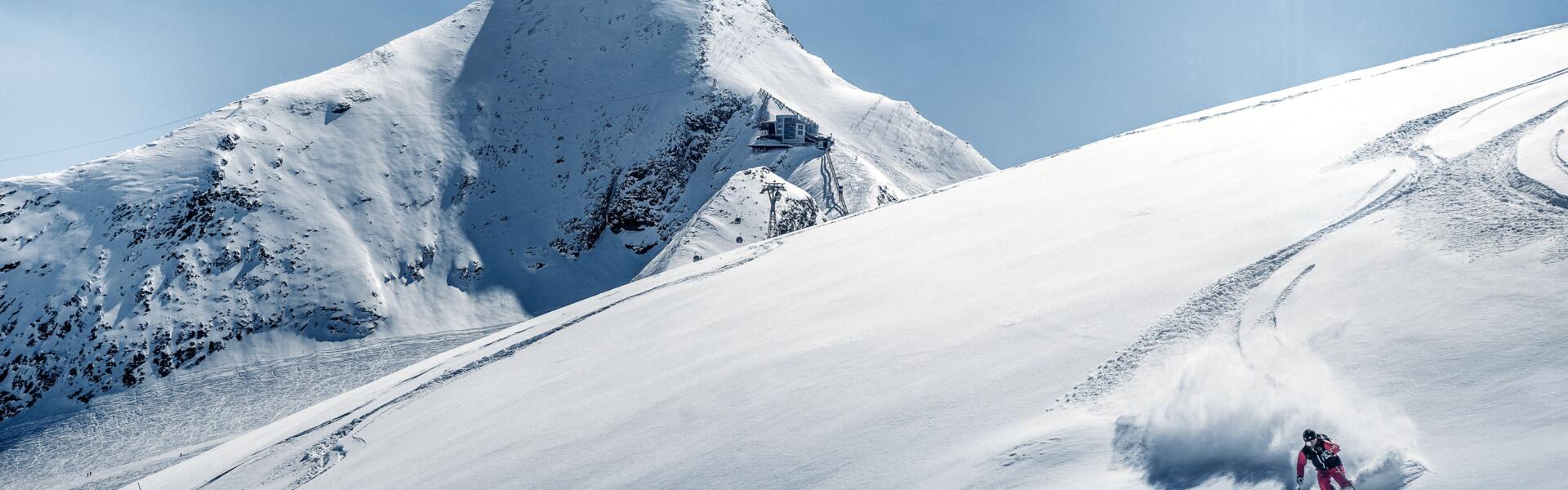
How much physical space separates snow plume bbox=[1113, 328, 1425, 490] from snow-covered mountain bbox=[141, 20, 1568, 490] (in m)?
0.03

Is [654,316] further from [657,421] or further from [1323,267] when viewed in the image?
[1323,267]

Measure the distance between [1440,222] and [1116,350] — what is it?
181 inches

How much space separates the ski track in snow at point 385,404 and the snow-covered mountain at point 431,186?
26.8m

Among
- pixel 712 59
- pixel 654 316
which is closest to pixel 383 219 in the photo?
pixel 712 59

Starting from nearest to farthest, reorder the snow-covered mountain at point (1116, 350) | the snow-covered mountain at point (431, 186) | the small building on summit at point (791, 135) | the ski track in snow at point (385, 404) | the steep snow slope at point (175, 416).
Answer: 1. the snow-covered mountain at point (1116, 350)
2. the ski track in snow at point (385, 404)
3. the steep snow slope at point (175, 416)
4. the snow-covered mountain at point (431, 186)
5. the small building on summit at point (791, 135)

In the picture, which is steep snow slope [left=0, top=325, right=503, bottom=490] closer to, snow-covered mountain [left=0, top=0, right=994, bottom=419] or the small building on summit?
snow-covered mountain [left=0, top=0, right=994, bottom=419]

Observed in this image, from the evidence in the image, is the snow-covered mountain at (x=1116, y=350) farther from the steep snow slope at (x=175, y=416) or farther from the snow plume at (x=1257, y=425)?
the steep snow slope at (x=175, y=416)

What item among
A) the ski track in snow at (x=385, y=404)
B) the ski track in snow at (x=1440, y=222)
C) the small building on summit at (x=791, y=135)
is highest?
the small building on summit at (x=791, y=135)

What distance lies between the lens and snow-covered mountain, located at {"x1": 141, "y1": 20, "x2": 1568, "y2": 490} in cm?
642

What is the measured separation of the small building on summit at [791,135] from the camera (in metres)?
84.3

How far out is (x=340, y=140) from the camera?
91438 mm

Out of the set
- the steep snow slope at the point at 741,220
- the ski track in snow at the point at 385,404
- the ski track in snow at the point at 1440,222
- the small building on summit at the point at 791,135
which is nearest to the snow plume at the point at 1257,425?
the ski track in snow at the point at 1440,222

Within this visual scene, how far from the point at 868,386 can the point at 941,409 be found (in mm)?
1289

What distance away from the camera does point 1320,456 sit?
18.5ft
